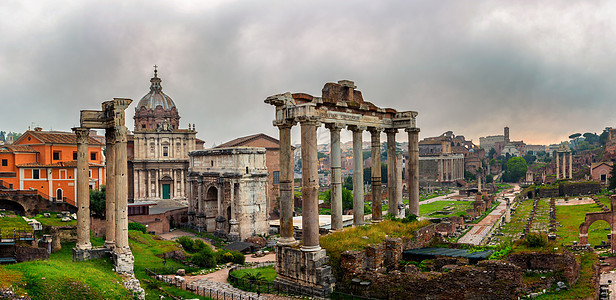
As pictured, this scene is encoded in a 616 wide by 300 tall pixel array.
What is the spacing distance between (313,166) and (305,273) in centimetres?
419

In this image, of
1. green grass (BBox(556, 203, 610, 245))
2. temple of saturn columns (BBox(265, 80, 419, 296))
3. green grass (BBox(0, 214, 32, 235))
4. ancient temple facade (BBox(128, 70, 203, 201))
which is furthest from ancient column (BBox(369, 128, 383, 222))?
ancient temple facade (BBox(128, 70, 203, 201))

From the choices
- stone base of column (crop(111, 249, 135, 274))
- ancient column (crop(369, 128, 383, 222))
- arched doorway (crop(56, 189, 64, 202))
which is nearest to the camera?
stone base of column (crop(111, 249, 135, 274))

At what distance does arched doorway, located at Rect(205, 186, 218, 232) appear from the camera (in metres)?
45.9

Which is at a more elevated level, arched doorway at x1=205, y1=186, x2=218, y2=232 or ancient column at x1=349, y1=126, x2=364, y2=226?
ancient column at x1=349, y1=126, x2=364, y2=226

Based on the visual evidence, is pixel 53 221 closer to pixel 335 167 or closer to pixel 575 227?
pixel 335 167

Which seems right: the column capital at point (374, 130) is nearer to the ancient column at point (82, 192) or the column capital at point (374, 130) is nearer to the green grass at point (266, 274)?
the green grass at point (266, 274)

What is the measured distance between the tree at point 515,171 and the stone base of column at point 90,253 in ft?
423

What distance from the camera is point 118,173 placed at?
19.7 m

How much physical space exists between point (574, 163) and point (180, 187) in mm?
109417

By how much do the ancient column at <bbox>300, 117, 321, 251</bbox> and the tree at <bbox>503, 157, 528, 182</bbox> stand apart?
126 m

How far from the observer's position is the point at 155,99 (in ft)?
199

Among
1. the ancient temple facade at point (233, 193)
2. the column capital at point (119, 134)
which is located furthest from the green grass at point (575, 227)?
the column capital at point (119, 134)

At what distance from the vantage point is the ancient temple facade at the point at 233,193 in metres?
42.1

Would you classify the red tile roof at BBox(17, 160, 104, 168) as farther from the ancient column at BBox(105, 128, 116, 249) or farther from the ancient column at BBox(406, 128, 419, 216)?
the ancient column at BBox(406, 128, 419, 216)
